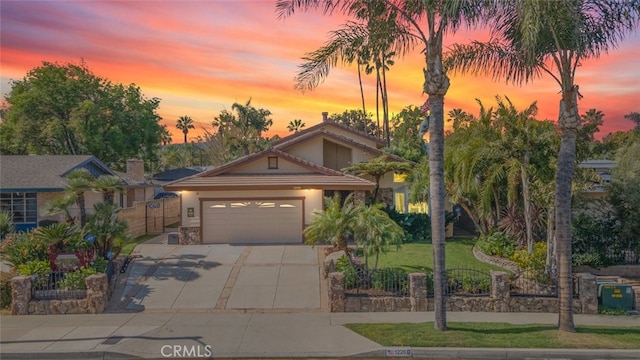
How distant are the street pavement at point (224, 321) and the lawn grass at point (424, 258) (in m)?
3.01

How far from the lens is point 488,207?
1886 centimetres

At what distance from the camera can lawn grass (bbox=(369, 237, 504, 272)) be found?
56.3ft

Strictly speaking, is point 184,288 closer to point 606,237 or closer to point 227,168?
point 227,168

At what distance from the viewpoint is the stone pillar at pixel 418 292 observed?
1337cm

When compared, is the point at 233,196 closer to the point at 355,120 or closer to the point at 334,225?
the point at 334,225

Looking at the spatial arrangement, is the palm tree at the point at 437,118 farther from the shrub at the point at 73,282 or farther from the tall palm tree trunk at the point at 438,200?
the shrub at the point at 73,282

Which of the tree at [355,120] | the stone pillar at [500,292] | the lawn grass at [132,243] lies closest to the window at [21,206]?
the lawn grass at [132,243]

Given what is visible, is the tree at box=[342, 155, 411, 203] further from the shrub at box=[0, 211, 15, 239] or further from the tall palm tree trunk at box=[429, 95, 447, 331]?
the shrub at box=[0, 211, 15, 239]

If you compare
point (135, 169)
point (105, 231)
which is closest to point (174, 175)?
point (135, 169)

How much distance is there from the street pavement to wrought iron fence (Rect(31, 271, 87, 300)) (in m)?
0.71

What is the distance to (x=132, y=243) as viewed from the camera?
2141 centimetres

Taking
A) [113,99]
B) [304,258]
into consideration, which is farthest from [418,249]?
[113,99]

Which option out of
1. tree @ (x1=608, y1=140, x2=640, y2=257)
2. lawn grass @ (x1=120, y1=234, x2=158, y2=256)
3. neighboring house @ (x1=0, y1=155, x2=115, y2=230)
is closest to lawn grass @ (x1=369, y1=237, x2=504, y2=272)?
tree @ (x1=608, y1=140, x2=640, y2=257)

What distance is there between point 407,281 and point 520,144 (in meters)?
7.37
